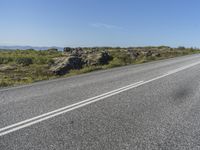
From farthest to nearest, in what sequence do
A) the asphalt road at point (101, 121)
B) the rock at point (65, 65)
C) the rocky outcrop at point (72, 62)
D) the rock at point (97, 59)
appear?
the rock at point (97, 59), the rocky outcrop at point (72, 62), the rock at point (65, 65), the asphalt road at point (101, 121)

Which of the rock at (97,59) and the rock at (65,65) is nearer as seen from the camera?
the rock at (65,65)

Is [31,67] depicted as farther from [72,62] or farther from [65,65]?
[65,65]

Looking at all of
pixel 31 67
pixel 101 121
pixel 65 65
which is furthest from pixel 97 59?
pixel 101 121

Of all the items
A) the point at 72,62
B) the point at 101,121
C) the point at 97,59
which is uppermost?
the point at 101,121

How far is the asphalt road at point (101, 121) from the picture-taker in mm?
3958

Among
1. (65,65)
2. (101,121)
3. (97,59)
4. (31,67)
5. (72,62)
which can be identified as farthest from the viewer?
(97,59)

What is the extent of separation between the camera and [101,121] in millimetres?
5043

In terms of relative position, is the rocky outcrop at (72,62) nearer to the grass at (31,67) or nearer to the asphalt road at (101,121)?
the grass at (31,67)

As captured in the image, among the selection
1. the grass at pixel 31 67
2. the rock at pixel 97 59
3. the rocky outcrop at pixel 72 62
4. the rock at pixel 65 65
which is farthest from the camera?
the rock at pixel 97 59

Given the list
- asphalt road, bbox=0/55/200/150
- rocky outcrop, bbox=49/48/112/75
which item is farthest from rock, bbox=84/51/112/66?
asphalt road, bbox=0/55/200/150

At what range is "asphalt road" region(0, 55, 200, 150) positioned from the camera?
396cm

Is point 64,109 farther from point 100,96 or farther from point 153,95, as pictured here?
point 153,95

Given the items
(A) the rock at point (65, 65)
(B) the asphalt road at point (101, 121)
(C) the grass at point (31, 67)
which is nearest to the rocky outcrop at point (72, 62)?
(A) the rock at point (65, 65)

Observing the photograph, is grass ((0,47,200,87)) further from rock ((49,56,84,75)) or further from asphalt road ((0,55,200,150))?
asphalt road ((0,55,200,150))
